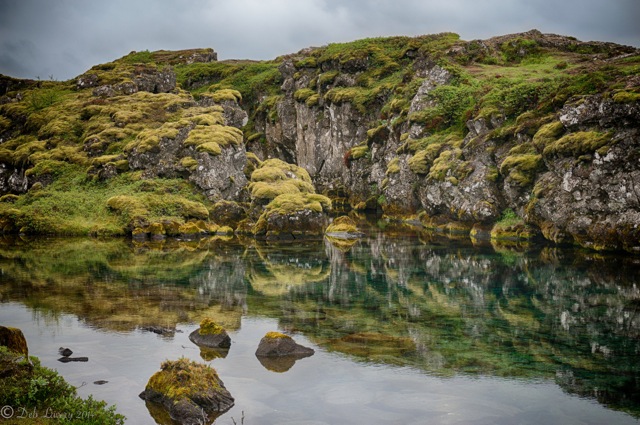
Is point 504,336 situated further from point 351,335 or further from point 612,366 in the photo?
point 351,335

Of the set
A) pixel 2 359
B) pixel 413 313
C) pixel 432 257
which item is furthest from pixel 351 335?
pixel 432 257

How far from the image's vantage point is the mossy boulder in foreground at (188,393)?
44.8 ft

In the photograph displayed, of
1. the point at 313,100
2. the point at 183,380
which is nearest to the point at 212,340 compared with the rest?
the point at 183,380

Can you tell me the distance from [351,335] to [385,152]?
60413 millimetres

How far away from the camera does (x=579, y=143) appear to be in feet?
138

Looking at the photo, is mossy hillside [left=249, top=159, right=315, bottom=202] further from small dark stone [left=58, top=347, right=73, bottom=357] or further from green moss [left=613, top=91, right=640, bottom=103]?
small dark stone [left=58, top=347, right=73, bottom=357]

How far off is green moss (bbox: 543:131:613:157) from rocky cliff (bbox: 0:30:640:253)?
11cm

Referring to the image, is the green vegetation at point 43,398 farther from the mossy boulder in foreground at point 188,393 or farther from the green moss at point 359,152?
the green moss at point 359,152

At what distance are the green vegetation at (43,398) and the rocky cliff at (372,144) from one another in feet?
125

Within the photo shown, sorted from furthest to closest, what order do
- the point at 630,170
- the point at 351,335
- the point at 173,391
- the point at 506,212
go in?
the point at 506,212, the point at 630,170, the point at 351,335, the point at 173,391

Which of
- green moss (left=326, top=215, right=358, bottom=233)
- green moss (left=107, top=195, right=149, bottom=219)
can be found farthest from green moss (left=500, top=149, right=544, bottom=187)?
green moss (left=107, top=195, right=149, bottom=219)

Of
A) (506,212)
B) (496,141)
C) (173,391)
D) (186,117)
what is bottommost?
(173,391)

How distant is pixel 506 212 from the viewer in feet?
173

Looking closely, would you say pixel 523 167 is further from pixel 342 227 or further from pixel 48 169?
pixel 48 169
